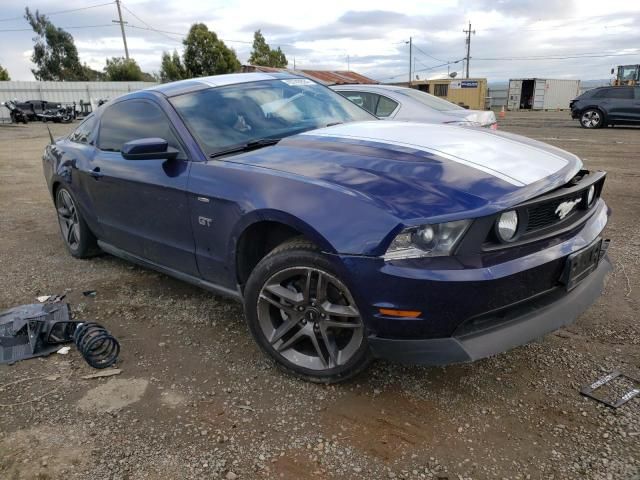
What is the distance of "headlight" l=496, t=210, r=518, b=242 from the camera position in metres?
2.15

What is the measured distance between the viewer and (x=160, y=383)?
2707mm

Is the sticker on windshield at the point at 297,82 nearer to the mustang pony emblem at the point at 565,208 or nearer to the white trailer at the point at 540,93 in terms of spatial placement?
the mustang pony emblem at the point at 565,208

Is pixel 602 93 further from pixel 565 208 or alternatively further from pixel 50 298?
pixel 50 298

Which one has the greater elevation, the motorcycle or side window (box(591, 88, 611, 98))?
side window (box(591, 88, 611, 98))

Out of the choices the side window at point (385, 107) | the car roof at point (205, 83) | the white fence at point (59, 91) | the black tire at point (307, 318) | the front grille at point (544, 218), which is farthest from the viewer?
the white fence at point (59, 91)

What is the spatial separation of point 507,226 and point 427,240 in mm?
366

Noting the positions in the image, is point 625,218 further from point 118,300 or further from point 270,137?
point 118,300

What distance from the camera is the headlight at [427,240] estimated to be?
6.87ft

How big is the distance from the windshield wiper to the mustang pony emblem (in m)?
1.63

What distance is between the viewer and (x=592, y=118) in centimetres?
1762

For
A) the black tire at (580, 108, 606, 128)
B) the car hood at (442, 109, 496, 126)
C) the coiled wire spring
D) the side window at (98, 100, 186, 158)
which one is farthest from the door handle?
the black tire at (580, 108, 606, 128)

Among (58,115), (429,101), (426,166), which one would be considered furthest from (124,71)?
(426,166)

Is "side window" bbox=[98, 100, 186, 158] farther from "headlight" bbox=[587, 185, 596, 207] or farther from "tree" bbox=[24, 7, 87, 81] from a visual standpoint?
"tree" bbox=[24, 7, 87, 81]

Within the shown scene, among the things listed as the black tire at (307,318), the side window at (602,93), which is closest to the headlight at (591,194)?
the black tire at (307,318)
